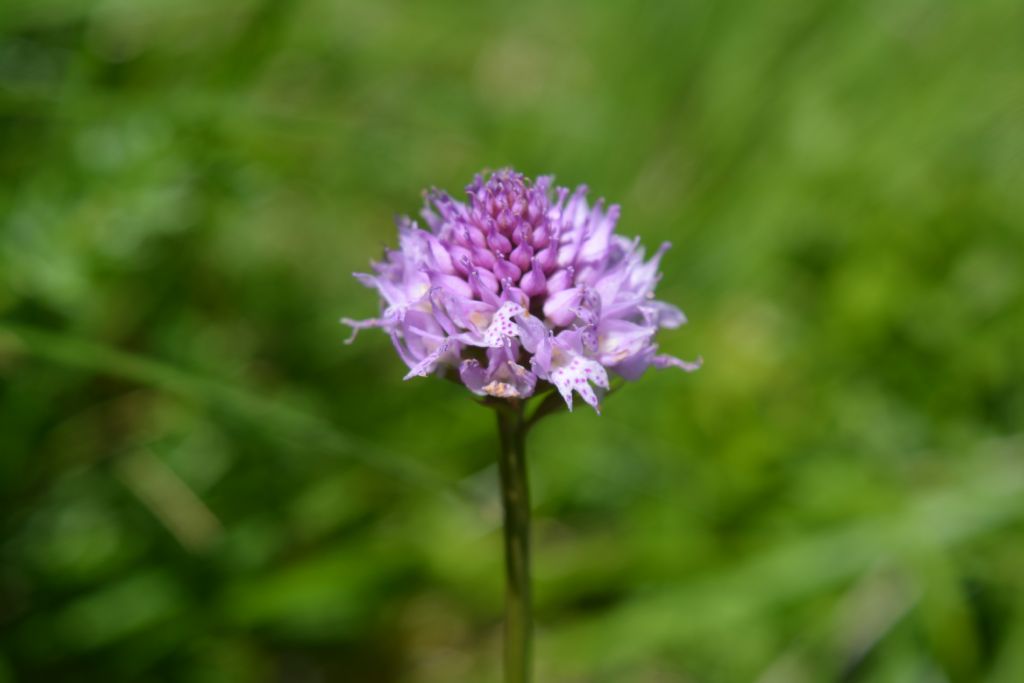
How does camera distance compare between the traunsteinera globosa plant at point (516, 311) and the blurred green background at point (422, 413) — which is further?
the blurred green background at point (422, 413)

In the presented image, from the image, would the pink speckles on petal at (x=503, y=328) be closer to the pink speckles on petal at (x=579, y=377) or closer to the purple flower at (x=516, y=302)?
the purple flower at (x=516, y=302)

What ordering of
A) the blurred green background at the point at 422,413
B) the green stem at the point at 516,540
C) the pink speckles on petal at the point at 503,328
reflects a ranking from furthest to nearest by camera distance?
the blurred green background at the point at 422,413, the green stem at the point at 516,540, the pink speckles on petal at the point at 503,328

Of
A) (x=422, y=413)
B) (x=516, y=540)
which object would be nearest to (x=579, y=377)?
(x=516, y=540)

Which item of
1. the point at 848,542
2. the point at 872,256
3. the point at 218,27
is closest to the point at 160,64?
the point at 218,27

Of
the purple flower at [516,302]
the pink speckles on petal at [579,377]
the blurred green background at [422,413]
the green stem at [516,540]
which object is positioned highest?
the blurred green background at [422,413]

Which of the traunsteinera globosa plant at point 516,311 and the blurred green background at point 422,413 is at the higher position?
the blurred green background at point 422,413

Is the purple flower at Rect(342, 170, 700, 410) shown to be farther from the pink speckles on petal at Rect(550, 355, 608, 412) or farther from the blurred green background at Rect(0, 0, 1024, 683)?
the blurred green background at Rect(0, 0, 1024, 683)

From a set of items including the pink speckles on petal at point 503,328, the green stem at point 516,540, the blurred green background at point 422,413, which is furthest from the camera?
the blurred green background at point 422,413

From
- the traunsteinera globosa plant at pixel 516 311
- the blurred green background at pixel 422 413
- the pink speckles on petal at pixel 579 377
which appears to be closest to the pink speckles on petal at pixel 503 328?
the traunsteinera globosa plant at pixel 516 311
